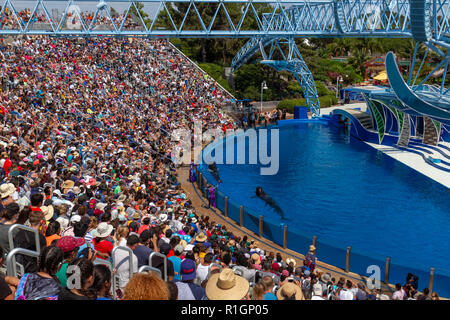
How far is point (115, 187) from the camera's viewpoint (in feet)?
44.4

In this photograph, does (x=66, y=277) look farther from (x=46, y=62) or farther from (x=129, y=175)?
(x=46, y=62)

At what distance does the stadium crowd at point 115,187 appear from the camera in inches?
195

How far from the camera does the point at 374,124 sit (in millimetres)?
31188

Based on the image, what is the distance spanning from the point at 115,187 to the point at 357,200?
10549 millimetres

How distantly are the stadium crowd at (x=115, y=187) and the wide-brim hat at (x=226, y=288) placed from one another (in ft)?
0.05

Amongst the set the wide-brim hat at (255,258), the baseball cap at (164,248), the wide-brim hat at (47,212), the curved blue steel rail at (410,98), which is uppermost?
the curved blue steel rail at (410,98)

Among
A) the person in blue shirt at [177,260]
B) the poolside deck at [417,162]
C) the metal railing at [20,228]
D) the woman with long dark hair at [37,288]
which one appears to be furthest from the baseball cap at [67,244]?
the poolside deck at [417,162]

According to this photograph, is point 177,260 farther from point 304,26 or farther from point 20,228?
point 304,26

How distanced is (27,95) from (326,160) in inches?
Answer: 673

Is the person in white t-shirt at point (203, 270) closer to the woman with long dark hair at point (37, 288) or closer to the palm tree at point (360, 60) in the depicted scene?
the woman with long dark hair at point (37, 288)

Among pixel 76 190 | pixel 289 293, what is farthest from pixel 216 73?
pixel 289 293

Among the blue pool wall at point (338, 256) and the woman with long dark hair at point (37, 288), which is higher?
the woman with long dark hair at point (37, 288)

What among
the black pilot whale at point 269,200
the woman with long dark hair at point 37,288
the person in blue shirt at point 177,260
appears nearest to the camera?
the woman with long dark hair at point 37,288
